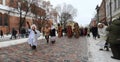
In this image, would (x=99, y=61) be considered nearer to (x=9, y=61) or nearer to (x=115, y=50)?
(x=115, y=50)

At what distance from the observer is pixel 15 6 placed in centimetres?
6053

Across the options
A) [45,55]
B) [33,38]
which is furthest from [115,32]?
[33,38]

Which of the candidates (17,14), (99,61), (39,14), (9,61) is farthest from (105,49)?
(39,14)

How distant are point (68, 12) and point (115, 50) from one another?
4070 inches

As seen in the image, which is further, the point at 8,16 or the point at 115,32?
the point at 8,16

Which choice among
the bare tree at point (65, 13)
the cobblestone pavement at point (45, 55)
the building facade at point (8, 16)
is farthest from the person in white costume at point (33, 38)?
the bare tree at point (65, 13)

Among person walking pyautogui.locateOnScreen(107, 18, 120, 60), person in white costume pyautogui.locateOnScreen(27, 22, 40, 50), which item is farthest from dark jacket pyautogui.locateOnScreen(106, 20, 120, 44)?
person in white costume pyautogui.locateOnScreen(27, 22, 40, 50)

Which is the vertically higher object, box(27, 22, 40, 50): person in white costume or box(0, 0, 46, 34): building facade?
box(0, 0, 46, 34): building facade

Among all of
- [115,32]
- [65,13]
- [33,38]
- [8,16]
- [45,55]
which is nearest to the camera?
[115,32]

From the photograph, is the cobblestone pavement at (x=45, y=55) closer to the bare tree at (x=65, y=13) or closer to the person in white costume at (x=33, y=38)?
the person in white costume at (x=33, y=38)

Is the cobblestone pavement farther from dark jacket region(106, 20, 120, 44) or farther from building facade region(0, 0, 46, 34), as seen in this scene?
building facade region(0, 0, 46, 34)

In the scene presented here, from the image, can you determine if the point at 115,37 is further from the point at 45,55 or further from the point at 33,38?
the point at 33,38

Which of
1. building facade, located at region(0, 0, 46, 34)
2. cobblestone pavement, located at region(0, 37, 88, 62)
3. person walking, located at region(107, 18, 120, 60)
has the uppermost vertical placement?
building facade, located at region(0, 0, 46, 34)

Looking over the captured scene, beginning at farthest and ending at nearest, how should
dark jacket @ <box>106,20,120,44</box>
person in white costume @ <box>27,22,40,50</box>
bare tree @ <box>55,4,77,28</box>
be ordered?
bare tree @ <box>55,4,77,28</box> < person in white costume @ <box>27,22,40,50</box> < dark jacket @ <box>106,20,120,44</box>
